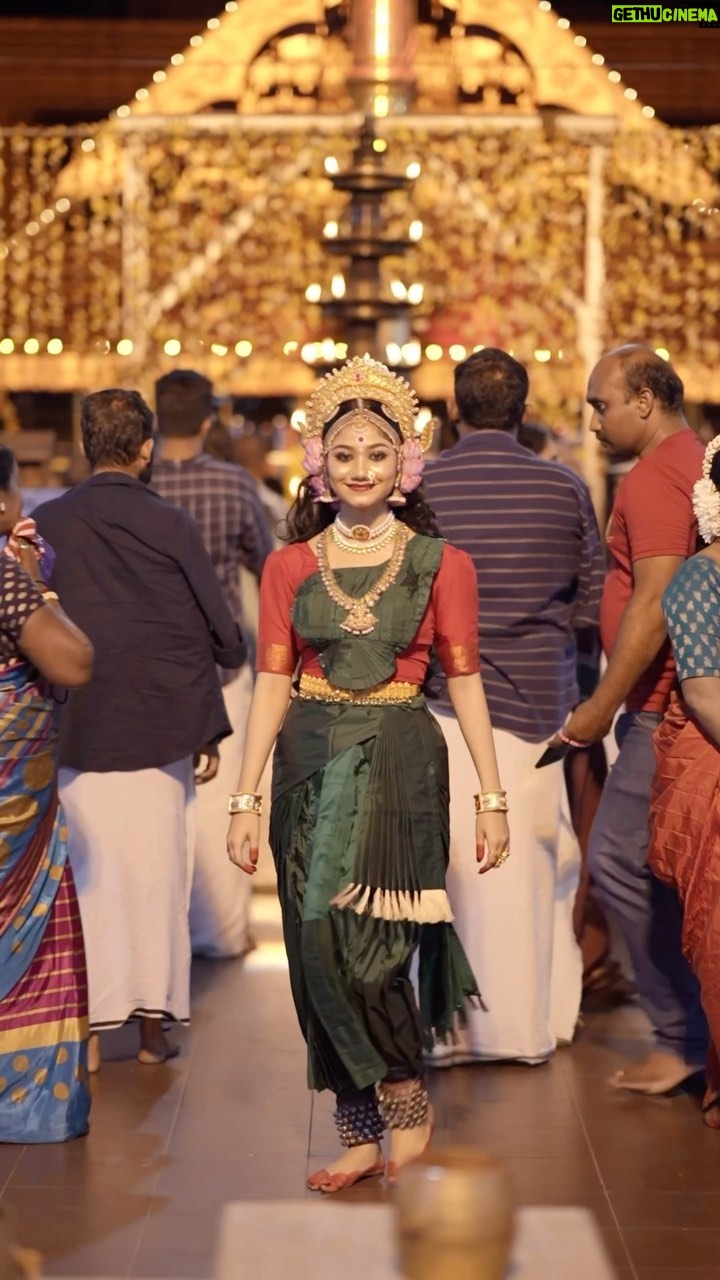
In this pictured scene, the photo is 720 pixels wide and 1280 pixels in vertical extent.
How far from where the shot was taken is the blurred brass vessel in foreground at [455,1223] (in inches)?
74.2

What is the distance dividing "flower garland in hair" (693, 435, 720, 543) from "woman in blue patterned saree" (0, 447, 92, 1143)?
1323mm

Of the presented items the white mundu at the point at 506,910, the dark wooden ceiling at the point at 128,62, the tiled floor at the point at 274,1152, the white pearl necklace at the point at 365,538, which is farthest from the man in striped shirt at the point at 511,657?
the dark wooden ceiling at the point at 128,62

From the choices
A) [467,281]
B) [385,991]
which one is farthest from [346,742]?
[467,281]

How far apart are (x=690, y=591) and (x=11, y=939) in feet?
5.33

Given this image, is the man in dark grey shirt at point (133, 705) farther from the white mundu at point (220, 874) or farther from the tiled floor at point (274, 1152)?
the white mundu at point (220, 874)

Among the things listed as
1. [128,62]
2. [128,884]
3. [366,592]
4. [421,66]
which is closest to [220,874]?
[128,884]

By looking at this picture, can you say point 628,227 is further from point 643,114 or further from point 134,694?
point 134,694

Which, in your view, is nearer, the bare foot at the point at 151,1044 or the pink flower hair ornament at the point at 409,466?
the pink flower hair ornament at the point at 409,466

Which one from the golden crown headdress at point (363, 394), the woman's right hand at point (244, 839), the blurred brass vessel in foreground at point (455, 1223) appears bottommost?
the blurred brass vessel in foreground at point (455, 1223)

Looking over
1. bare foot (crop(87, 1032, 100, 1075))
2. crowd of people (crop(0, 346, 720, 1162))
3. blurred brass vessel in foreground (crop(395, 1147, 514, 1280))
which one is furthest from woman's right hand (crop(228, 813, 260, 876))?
blurred brass vessel in foreground (crop(395, 1147, 514, 1280))

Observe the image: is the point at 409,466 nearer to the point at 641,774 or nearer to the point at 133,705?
the point at 641,774

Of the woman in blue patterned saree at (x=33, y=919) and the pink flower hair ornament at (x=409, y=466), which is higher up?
the pink flower hair ornament at (x=409, y=466)

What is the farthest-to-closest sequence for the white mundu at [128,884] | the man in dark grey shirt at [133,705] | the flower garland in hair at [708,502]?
the white mundu at [128,884] < the man in dark grey shirt at [133,705] < the flower garland in hair at [708,502]

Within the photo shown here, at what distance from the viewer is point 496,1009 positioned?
511 cm
